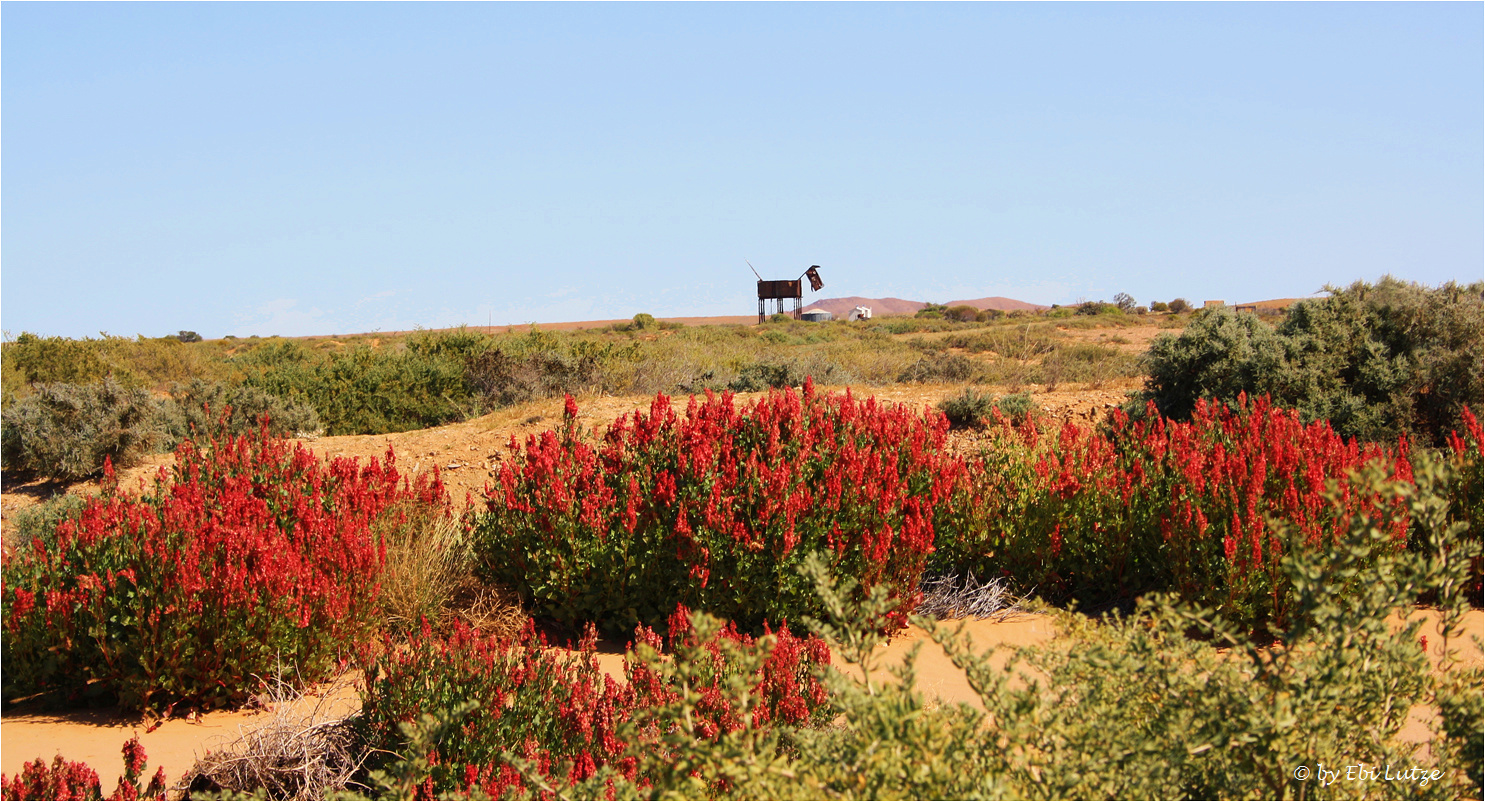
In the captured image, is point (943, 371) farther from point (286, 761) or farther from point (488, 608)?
point (286, 761)

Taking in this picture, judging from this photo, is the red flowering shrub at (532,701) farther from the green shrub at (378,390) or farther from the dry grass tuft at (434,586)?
the green shrub at (378,390)

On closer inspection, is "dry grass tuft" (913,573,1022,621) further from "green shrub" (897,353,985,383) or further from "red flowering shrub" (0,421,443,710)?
"green shrub" (897,353,985,383)

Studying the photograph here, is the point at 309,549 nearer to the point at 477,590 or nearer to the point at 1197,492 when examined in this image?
the point at 477,590

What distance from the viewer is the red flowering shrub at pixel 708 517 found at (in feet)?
16.8

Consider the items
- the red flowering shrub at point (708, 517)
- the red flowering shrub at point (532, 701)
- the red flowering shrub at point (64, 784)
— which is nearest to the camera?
the red flowering shrub at point (64, 784)

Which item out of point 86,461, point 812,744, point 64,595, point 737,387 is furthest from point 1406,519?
point 86,461

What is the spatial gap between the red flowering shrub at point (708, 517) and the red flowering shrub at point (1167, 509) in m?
0.67

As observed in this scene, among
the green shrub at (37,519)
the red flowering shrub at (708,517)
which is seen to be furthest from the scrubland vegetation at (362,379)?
the red flowering shrub at (708,517)

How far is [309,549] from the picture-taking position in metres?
4.94

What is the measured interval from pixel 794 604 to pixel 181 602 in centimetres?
279

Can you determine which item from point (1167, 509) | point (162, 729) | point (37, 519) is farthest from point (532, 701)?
point (37, 519)

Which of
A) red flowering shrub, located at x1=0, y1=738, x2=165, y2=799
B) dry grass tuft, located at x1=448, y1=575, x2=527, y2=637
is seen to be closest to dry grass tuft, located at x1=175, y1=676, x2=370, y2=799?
red flowering shrub, located at x1=0, y1=738, x2=165, y2=799

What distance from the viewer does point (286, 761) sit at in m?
3.74

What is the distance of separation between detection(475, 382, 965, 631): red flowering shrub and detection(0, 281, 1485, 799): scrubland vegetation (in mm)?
19
